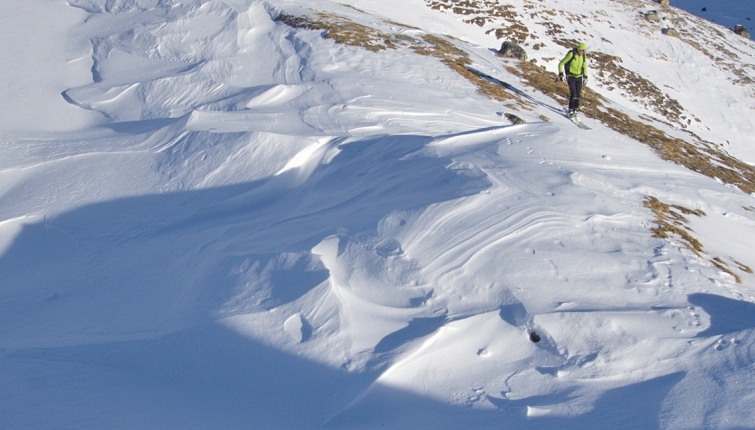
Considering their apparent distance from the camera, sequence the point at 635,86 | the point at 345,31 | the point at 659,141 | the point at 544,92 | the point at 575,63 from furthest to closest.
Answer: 1. the point at 635,86
2. the point at 345,31
3. the point at 544,92
4. the point at 575,63
5. the point at 659,141

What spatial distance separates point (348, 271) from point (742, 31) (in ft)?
82.0

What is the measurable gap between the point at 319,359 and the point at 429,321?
703mm

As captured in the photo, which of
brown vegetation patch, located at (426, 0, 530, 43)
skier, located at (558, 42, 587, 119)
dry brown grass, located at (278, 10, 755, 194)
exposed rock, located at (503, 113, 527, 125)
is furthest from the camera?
brown vegetation patch, located at (426, 0, 530, 43)

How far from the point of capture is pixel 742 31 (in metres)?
21.1

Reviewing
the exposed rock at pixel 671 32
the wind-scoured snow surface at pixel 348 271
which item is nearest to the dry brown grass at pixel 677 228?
the wind-scoured snow surface at pixel 348 271

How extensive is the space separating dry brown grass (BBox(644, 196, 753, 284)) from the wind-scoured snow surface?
0.08 metres

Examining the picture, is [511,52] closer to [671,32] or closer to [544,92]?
[544,92]

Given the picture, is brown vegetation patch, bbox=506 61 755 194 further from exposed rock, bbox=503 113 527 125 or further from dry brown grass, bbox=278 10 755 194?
exposed rock, bbox=503 113 527 125

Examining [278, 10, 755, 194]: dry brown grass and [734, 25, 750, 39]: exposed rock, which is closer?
[278, 10, 755, 194]: dry brown grass

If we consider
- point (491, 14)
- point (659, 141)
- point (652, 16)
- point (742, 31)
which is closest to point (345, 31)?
point (659, 141)

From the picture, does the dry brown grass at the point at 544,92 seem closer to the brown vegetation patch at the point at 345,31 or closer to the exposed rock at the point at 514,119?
the brown vegetation patch at the point at 345,31

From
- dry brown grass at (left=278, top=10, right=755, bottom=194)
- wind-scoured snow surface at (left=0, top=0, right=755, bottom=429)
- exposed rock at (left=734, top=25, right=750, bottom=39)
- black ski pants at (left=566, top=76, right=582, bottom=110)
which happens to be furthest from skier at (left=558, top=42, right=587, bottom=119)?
exposed rock at (left=734, top=25, right=750, bottom=39)

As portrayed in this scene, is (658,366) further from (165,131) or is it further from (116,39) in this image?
(116,39)

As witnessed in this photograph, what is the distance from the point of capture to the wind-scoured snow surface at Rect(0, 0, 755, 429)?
264 centimetres
